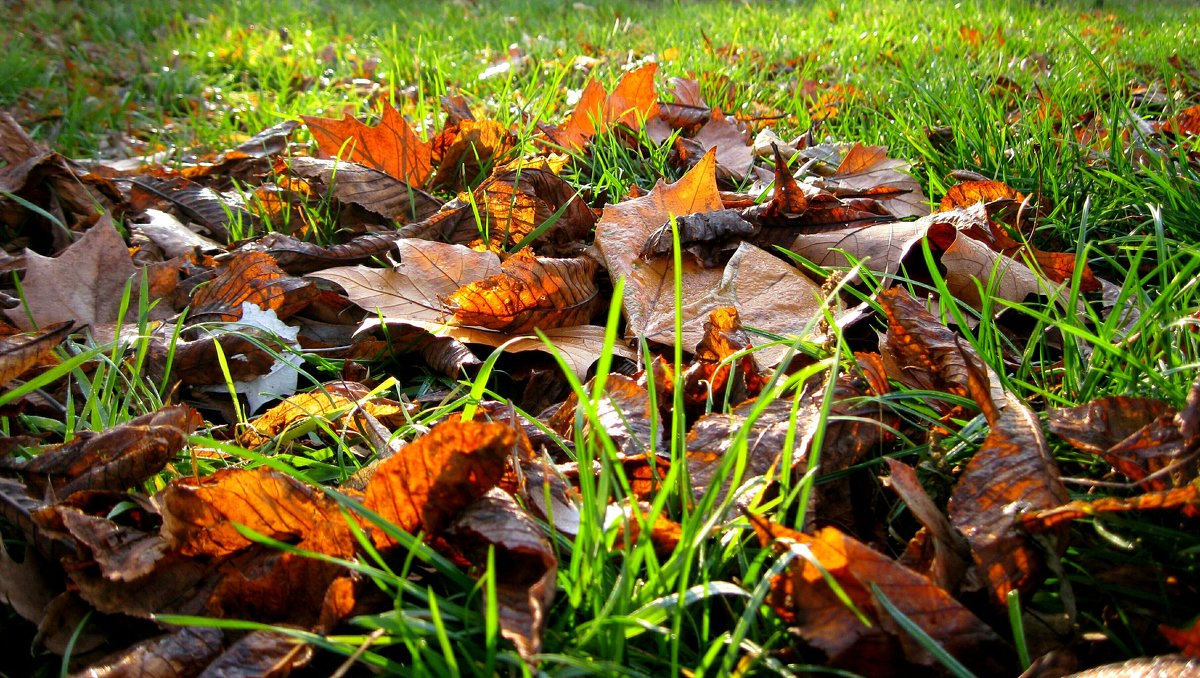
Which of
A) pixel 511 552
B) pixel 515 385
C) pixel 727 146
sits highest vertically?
pixel 727 146

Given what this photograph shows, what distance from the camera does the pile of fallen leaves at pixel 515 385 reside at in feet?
2.87

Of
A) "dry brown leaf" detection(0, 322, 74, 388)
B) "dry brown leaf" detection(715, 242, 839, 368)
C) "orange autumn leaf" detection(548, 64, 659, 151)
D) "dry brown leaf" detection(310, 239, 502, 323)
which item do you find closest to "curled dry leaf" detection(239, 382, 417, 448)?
"dry brown leaf" detection(310, 239, 502, 323)

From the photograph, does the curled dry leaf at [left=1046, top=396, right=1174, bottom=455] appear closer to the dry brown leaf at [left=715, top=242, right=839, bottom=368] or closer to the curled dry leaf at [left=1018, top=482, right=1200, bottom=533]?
the curled dry leaf at [left=1018, top=482, right=1200, bottom=533]

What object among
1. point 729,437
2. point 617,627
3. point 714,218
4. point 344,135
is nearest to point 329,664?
point 617,627

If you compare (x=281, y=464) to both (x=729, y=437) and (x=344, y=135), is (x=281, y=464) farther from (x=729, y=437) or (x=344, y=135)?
(x=344, y=135)

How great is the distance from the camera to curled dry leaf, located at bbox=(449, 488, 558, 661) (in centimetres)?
83

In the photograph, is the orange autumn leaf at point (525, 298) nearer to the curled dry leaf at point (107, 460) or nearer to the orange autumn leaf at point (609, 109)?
the curled dry leaf at point (107, 460)

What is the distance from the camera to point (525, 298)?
58.5 inches

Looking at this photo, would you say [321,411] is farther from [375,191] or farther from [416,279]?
[375,191]

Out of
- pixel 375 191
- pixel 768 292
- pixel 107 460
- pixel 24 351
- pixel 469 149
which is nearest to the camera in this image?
pixel 107 460

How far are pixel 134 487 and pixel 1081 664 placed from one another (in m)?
1.13

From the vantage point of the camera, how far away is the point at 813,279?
5.19ft

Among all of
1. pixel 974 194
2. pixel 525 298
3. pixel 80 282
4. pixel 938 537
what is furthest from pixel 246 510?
pixel 974 194

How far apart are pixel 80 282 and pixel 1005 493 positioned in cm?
172
